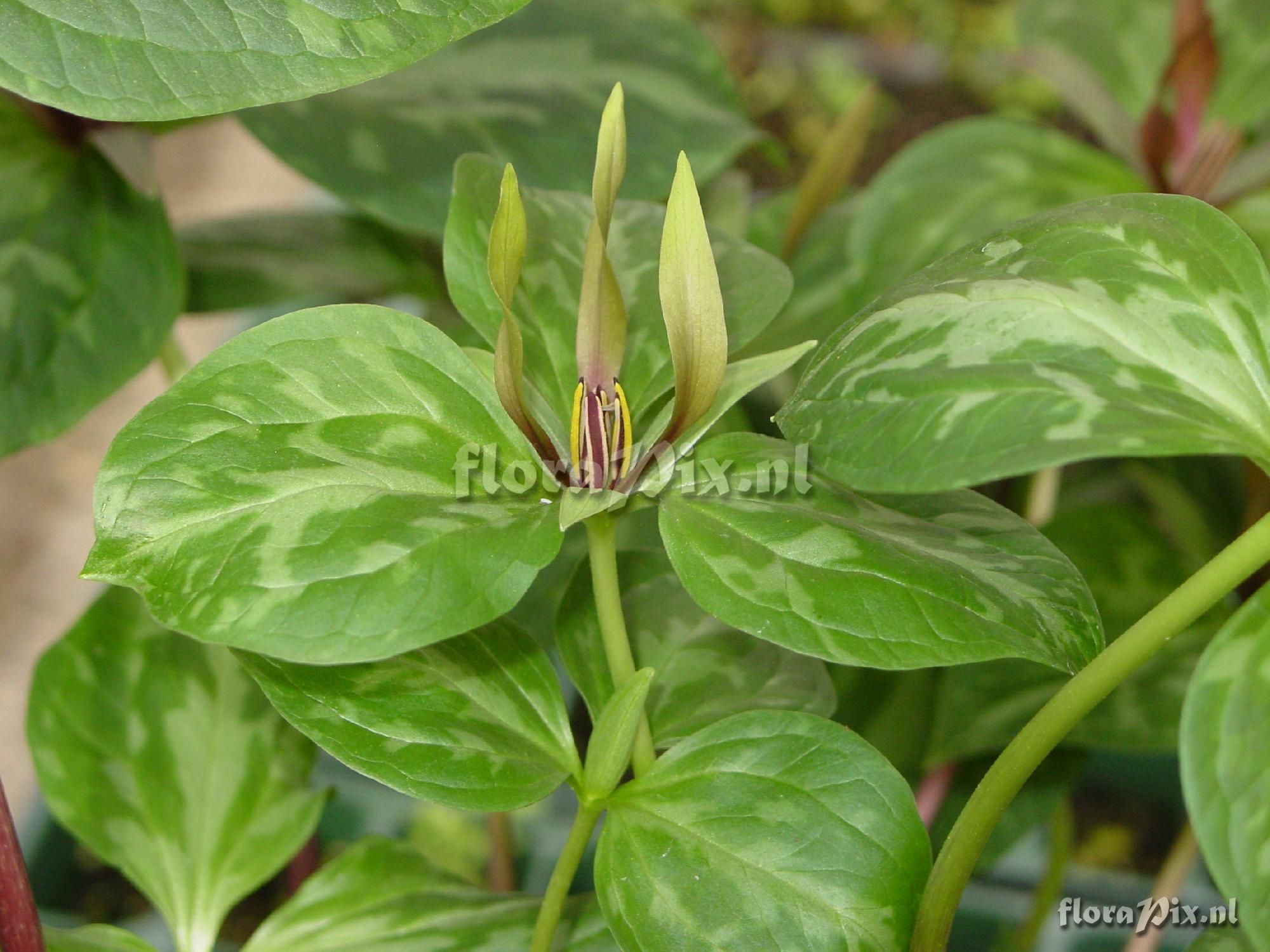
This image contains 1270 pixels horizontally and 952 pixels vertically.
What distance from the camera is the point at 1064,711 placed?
256 mm

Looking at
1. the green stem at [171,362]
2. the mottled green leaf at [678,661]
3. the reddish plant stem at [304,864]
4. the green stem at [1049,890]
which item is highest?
the green stem at [171,362]

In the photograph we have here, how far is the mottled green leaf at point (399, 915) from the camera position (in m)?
0.36

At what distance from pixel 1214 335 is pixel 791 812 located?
0.49ft

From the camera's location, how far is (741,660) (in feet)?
1.20

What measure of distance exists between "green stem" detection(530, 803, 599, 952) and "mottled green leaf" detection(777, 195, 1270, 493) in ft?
0.38

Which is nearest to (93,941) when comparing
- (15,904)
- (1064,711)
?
(15,904)

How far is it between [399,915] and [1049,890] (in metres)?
0.34

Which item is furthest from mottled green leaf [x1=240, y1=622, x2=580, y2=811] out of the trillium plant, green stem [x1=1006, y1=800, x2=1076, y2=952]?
green stem [x1=1006, y1=800, x2=1076, y2=952]

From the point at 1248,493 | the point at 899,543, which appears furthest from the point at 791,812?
the point at 1248,493

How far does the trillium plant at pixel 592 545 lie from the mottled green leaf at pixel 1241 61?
0.23 m

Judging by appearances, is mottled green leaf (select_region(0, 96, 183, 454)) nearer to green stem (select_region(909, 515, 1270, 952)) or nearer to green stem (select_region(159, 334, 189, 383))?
green stem (select_region(159, 334, 189, 383))

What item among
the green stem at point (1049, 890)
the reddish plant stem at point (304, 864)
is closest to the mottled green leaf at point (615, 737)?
the reddish plant stem at point (304, 864)

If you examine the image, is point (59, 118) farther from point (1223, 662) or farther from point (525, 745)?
point (1223, 662)

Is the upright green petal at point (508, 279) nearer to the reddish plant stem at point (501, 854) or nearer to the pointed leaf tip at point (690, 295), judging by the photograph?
the pointed leaf tip at point (690, 295)
